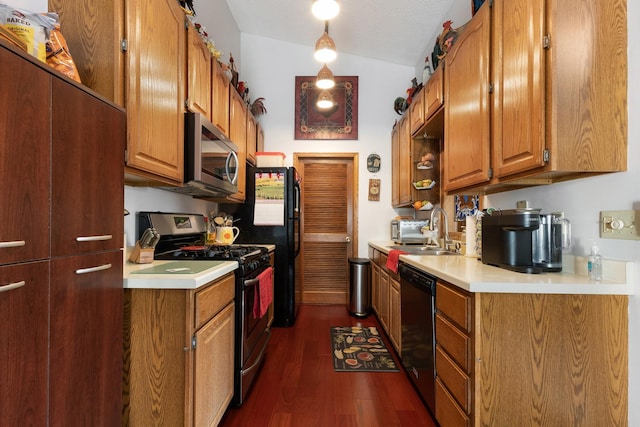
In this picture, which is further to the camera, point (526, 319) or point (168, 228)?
point (168, 228)

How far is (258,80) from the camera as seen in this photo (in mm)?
4109

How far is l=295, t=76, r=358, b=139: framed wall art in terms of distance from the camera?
13.4 ft

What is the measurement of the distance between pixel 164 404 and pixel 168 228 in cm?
115

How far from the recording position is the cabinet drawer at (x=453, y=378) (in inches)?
51.8

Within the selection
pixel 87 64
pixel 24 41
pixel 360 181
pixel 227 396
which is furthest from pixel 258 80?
pixel 227 396

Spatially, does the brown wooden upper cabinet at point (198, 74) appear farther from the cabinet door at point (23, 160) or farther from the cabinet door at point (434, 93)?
the cabinet door at point (434, 93)

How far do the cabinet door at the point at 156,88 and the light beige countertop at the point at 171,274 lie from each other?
0.46 metres

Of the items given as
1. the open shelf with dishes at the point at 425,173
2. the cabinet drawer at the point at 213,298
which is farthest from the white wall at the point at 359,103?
the cabinet drawer at the point at 213,298

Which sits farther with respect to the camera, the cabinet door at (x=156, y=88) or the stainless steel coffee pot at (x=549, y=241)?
the stainless steel coffee pot at (x=549, y=241)

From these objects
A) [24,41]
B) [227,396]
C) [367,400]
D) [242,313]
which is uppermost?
[24,41]

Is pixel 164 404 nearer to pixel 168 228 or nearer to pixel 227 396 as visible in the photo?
pixel 227 396

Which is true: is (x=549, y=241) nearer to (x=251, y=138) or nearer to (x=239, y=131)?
(x=239, y=131)

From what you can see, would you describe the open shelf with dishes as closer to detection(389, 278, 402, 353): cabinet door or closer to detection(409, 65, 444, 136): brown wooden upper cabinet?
detection(409, 65, 444, 136): brown wooden upper cabinet

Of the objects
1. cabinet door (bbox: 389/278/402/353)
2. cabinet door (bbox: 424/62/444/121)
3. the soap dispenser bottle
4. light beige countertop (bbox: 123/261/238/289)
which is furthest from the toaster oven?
light beige countertop (bbox: 123/261/238/289)
